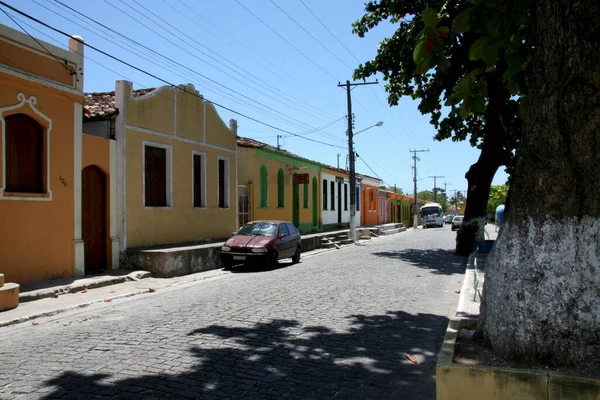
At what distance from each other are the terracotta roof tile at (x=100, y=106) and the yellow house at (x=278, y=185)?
21.6 feet

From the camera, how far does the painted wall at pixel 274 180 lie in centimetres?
2234

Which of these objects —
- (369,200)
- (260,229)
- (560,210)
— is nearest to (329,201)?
(369,200)

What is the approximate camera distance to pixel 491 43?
4.53 meters

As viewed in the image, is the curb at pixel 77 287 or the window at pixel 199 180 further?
the window at pixel 199 180

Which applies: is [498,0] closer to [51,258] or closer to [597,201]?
Result: [597,201]

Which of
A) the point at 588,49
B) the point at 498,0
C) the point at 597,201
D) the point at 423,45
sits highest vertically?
the point at 498,0

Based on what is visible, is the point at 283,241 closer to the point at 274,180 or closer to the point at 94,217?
the point at 94,217

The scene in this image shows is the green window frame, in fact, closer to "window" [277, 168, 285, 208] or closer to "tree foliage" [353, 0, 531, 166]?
"window" [277, 168, 285, 208]

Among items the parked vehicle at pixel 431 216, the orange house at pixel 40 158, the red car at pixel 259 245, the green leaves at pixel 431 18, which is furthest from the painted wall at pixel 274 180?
the parked vehicle at pixel 431 216

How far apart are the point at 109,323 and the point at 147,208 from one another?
754 centimetres

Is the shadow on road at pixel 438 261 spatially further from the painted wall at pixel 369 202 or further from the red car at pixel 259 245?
the painted wall at pixel 369 202

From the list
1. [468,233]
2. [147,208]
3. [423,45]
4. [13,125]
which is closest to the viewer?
[423,45]

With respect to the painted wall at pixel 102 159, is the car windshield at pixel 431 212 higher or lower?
lower

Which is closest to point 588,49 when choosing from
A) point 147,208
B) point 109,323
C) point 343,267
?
point 109,323
